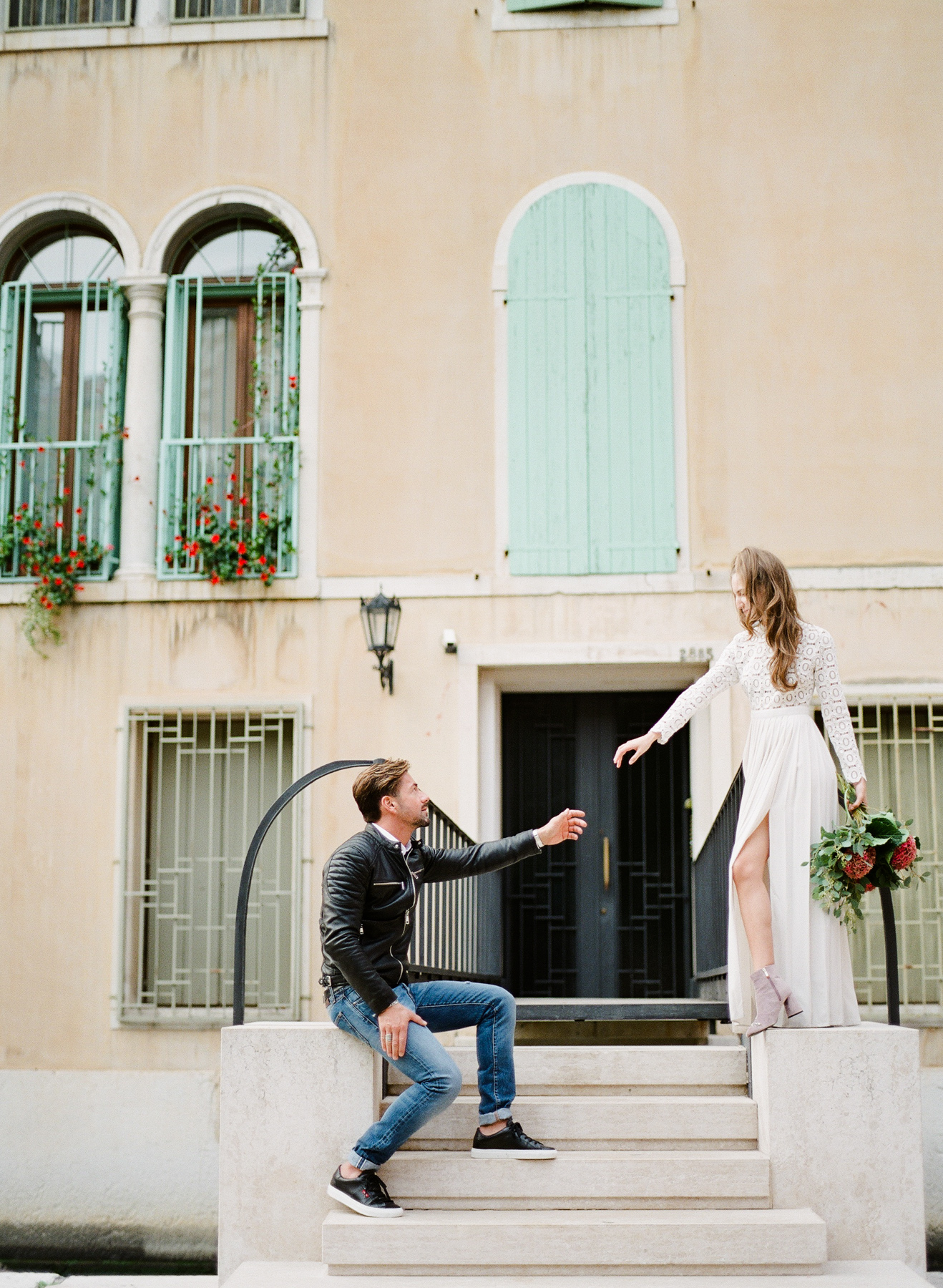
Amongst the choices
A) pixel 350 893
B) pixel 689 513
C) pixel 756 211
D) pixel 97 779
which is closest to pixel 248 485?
pixel 97 779

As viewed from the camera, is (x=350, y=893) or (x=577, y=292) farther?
(x=577, y=292)

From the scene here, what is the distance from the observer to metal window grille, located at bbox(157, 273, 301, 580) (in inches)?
351

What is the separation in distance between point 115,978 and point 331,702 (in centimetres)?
210

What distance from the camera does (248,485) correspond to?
29.8 feet

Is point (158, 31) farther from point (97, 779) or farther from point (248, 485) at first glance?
point (97, 779)

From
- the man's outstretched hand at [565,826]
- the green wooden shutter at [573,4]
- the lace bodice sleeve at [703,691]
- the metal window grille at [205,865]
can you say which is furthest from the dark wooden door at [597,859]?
the green wooden shutter at [573,4]

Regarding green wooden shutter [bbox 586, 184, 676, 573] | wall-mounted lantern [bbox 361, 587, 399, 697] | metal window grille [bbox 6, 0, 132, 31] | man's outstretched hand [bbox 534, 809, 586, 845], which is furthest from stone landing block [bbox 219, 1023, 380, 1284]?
metal window grille [bbox 6, 0, 132, 31]

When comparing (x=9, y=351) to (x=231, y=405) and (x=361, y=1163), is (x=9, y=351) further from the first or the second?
(x=361, y=1163)

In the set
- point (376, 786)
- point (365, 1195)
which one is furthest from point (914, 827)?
point (365, 1195)

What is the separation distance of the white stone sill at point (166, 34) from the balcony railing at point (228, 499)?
2.64m

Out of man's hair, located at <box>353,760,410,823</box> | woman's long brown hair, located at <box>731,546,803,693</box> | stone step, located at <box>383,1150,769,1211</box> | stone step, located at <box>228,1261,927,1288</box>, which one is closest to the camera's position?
stone step, located at <box>228,1261,927,1288</box>

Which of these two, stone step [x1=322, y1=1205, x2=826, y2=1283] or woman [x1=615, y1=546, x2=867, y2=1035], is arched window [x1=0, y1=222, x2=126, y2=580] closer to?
woman [x1=615, y1=546, x2=867, y2=1035]

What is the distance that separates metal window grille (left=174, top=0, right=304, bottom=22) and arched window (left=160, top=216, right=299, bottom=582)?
1360mm

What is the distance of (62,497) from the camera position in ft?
29.9
